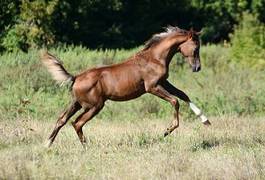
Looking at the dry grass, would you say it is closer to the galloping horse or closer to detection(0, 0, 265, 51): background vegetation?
the galloping horse

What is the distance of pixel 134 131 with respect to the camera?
1522 centimetres

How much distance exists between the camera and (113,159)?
11414 millimetres

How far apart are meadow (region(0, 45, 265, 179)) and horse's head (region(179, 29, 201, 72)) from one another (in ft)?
4.90

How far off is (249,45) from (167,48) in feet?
68.4

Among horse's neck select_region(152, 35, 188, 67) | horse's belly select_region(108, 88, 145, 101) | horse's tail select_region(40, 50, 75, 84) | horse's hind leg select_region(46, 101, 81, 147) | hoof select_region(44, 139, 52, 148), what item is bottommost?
hoof select_region(44, 139, 52, 148)

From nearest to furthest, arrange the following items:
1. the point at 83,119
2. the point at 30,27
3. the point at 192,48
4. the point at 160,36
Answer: the point at 83,119, the point at 192,48, the point at 160,36, the point at 30,27

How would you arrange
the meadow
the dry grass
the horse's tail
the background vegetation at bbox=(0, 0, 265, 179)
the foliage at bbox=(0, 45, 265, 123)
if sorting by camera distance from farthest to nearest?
the foliage at bbox=(0, 45, 265, 123) < the horse's tail < the background vegetation at bbox=(0, 0, 265, 179) < the meadow < the dry grass

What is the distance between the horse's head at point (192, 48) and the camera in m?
13.5

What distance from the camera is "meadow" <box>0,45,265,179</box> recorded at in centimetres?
1034

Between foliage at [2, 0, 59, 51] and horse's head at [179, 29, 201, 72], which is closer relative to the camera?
horse's head at [179, 29, 201, 72]

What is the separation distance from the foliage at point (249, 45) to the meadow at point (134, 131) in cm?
401

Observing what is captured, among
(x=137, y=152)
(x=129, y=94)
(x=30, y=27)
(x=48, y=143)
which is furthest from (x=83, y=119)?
(x=30, y=27)

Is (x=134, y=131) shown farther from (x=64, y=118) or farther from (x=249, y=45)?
(x=249, y=45)

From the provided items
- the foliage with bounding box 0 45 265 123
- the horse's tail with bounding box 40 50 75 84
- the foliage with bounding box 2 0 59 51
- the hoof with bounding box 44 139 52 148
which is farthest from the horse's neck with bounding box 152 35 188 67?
the foliage with bounding box 2 0 59 51
